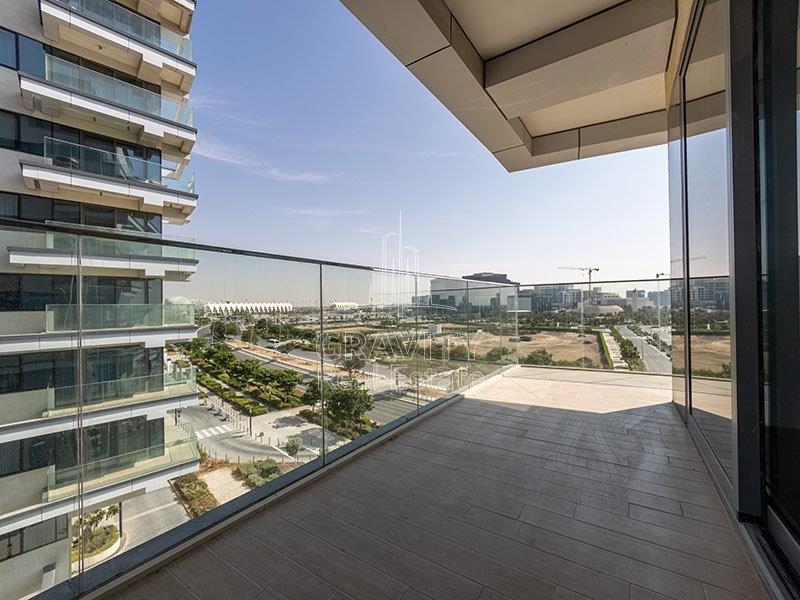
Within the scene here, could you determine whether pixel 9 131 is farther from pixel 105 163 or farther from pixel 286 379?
pixel 286 379

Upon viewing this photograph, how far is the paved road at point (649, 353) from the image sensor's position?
4.23 metres

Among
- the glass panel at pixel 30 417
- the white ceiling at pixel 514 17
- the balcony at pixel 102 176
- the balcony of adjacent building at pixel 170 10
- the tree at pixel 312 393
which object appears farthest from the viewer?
the balcony of adjacent building at pixel 170 10

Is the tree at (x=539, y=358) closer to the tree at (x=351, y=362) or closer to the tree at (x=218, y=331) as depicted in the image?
the tree at (x=351, y=362)

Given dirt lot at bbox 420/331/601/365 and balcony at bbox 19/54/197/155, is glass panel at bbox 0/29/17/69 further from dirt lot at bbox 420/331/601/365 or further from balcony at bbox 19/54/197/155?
dirt lot at bbox 420/331/601/365

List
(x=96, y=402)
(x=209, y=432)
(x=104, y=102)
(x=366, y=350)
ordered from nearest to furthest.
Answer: (x=96, y=402), (x=209, y=432), (x=366, y=350), (x=104, y=102)

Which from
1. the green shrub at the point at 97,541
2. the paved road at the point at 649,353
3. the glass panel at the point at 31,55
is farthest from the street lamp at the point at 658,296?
the glass panel at the point at 31,55

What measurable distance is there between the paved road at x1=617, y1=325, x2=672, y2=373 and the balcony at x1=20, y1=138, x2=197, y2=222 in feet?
52.0

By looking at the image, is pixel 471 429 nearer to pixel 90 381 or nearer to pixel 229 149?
pixel 90 381

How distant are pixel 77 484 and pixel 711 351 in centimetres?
320

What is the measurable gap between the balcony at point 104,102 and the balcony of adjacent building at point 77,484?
1608cm

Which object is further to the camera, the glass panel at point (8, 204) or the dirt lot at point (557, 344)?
the glass panel at point (8, 204)

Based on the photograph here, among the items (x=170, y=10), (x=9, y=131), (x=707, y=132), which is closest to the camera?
(x=707, y=132)

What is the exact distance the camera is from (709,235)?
199 centimetres

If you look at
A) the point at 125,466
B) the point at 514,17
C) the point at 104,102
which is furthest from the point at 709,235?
the point at 104,102
